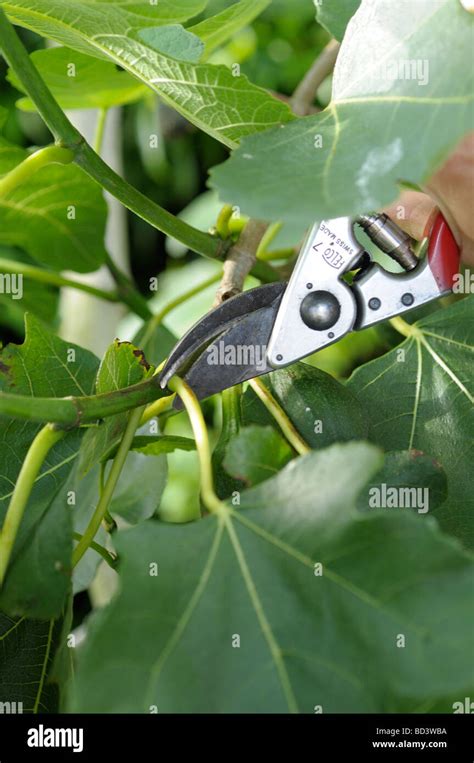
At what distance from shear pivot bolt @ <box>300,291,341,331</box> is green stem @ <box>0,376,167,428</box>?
84 millimetres

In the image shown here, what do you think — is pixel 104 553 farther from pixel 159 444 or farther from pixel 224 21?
pixel 224 21

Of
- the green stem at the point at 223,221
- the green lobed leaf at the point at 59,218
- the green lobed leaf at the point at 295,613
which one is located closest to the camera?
the green lobed leaf at the point at 295,613

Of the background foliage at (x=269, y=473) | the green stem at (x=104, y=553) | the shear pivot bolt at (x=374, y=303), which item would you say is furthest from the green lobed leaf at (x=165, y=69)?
the green stem at (x=104, y=553)

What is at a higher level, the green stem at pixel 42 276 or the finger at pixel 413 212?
the green stem at pixel 42 276

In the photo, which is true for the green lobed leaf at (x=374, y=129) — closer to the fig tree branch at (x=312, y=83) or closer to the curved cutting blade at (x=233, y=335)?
the curved cutting blade at (x=233, y=335)

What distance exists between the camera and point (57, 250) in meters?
0.73

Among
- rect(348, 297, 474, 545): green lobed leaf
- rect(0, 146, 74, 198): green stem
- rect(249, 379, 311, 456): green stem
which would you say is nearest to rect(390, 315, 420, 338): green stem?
rect(348, 297, 474, 545): green lobed leaf

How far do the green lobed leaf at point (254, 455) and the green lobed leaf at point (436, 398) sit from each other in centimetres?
12

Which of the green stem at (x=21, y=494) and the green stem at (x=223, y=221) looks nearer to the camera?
the green stem at (x=21, y=494)

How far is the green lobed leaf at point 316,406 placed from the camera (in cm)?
45

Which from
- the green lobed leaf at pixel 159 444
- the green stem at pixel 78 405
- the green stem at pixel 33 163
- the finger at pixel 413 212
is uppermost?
the finger at pixel 413 212

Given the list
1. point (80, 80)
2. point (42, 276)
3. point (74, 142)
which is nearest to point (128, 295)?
point (42, 276)

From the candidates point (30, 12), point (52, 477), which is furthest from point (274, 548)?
point (30, 12)
